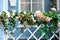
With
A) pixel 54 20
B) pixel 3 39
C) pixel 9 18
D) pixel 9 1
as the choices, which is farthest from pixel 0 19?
pixel 9 1

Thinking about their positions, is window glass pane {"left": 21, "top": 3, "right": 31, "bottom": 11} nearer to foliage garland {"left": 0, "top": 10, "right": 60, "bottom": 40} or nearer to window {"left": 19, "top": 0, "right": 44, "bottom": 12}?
window {"left": 19, "top": 0, "right": 44, "bottom": 12}

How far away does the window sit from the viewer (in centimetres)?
852

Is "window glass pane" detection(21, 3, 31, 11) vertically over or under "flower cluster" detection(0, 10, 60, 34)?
under

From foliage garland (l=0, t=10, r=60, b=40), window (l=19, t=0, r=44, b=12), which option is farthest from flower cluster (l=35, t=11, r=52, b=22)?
window (l=19, t=0, r=44, b=12)

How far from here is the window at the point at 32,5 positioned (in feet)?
28.0

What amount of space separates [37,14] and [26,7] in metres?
3.77

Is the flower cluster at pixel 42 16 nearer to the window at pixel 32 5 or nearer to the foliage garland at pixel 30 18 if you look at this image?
the foliage garland at pixel 30 18

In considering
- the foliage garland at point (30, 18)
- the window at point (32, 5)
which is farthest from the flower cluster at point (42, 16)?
the window at point (32, 5)

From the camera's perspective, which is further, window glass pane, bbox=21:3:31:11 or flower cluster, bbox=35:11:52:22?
window glass pane, bbox=21:3:31:11

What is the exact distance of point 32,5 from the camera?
8.60 meters

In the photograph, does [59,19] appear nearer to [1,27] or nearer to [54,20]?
[54,20]

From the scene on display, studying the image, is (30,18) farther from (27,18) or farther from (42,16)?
(42,16)

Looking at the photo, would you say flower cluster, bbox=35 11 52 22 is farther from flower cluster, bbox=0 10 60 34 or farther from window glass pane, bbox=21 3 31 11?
window glass pane, bbox=21 3 31 11

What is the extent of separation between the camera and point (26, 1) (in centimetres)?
858
